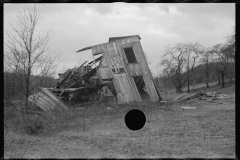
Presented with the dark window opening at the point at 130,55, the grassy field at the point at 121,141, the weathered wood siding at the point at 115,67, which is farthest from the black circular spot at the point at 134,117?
the dark window opening at the point at 130,55

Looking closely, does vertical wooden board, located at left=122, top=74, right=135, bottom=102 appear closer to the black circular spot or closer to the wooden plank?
the wooden plank

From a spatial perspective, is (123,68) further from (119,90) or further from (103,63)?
(119,90)

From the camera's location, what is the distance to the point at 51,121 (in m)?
9.07

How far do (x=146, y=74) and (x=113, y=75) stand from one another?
2823mm

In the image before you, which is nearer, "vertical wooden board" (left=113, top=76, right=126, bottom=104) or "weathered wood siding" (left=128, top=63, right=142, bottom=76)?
"vertical wooden board" (left=113, top=76, right=126, bottom=104)

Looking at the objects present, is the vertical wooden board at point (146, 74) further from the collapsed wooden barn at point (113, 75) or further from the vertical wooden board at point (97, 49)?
the vertical wooden board at point (97, 49)

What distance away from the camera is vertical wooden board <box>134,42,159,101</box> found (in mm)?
17141

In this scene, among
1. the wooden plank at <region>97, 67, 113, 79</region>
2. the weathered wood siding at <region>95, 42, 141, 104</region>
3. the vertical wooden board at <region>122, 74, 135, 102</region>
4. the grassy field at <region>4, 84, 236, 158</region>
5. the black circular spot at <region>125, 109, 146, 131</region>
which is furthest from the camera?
the wooden plank at <region>97, 67, 113, 79</region>

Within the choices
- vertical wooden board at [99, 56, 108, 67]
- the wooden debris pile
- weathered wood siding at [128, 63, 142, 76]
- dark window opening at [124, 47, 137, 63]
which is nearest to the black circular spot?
vertical wooden board at [99, 56, 108, 67]

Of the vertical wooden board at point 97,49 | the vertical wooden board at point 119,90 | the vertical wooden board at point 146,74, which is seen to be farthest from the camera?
the vertical wooden board at point 146,74

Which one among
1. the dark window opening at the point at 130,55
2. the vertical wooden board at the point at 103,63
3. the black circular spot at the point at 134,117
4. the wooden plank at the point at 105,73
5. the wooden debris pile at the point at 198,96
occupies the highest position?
the dark window opening at the point at 130,55

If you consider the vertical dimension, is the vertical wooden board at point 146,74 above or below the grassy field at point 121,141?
above

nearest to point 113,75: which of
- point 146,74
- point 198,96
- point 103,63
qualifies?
point 103,63

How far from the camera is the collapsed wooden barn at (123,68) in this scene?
53.5 feet
